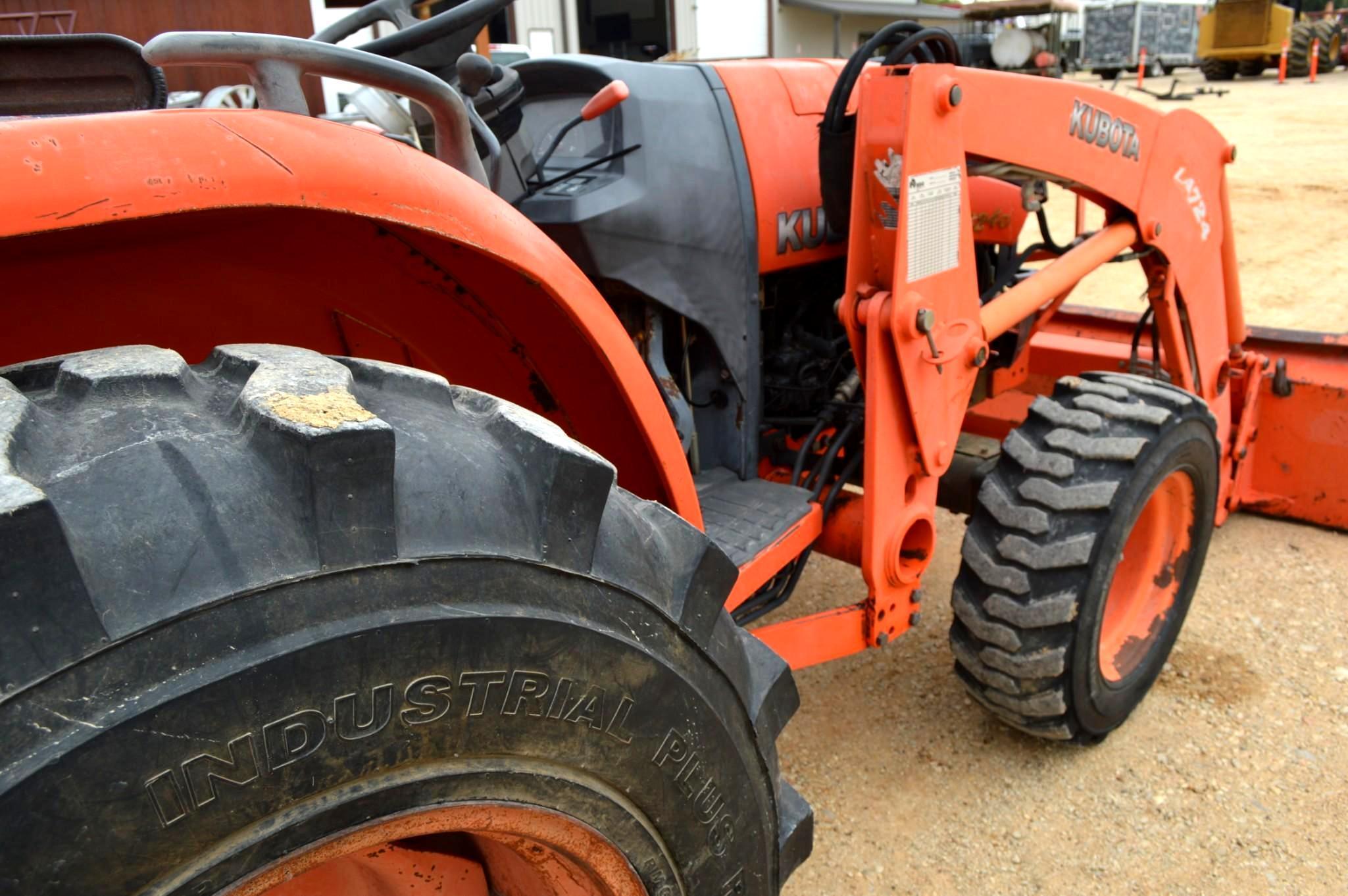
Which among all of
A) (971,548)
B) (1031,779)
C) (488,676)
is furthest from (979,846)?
(488,676)

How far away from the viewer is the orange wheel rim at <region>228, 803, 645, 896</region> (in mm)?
944

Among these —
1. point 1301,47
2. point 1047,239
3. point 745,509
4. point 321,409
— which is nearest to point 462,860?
point 321,409

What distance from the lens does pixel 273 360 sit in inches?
41.6

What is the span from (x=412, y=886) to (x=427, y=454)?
58cm

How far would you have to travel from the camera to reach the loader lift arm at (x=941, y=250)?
1950 millimetres

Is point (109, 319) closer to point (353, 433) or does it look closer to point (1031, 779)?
point (353, 433)

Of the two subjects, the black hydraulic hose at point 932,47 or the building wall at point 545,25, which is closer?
the black hydraulic hose at point 932,47

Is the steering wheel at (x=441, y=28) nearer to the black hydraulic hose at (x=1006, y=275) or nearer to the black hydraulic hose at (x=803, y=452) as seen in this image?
the black hydraulic hose at (x=803, y=452)

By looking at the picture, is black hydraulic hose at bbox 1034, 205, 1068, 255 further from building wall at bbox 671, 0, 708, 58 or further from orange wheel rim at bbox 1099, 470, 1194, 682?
building wall at bbox 671, 0, 708, 58

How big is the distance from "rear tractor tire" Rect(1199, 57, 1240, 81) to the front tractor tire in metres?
22.5

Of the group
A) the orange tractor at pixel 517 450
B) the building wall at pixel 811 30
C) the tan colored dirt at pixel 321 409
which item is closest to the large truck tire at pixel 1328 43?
the building wall at pixel 811 30

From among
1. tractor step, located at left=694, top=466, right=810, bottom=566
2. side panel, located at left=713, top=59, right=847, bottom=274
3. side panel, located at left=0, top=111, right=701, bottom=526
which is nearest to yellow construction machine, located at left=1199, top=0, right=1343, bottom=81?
side panel, located at left=713, top=59, right=847, bottom=274

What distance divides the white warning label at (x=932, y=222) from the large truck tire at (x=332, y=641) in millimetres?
1007

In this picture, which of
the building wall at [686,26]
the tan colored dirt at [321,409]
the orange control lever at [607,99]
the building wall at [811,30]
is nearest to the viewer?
the tan colored dirt at [321,409]
